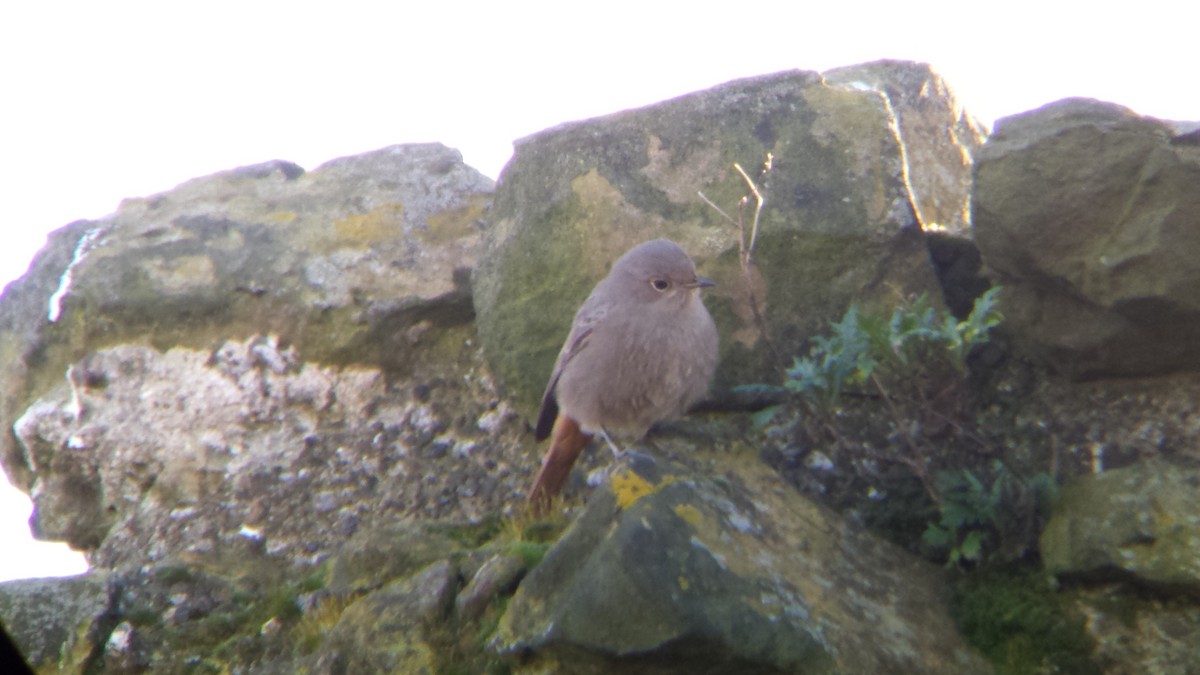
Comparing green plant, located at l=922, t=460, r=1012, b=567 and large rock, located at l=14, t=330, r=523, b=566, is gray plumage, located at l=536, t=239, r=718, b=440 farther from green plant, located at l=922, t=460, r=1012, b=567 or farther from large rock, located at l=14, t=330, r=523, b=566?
green plant, located at l=922, t=460, r=1012, b=567

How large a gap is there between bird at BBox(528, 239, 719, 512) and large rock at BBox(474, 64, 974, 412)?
21 centimetres

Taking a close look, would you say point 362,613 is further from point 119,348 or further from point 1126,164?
point 1126,164

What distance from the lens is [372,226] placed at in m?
6.62

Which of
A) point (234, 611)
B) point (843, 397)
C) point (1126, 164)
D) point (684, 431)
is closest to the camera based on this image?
point (1126, 164)

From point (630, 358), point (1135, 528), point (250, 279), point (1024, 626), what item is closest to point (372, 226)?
point (250, 279)

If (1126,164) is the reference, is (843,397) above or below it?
below

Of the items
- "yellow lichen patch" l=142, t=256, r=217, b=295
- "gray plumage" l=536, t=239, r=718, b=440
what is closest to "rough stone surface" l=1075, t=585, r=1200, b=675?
"gray plumage" l=536, t=239, r=718, b=440

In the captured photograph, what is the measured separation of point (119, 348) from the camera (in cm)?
604

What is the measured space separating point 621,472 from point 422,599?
92cm

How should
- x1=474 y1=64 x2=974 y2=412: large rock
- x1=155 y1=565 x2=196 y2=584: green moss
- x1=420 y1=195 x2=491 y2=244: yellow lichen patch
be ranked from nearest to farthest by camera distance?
1. x1=155 y1=565 x2=196 y2=584: green moss
2. x1=474 y1=64 x2=974 y2=412: large rock
3. x1=420 y1=195 x2=491 y2=244: yellow lichen patch

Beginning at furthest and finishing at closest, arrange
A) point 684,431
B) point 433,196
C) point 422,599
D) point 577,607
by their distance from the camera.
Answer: point 433,196 < point 684,431 < point 422,599 < point 577,607

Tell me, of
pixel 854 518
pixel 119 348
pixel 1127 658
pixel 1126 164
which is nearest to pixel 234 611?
pixel 119 348

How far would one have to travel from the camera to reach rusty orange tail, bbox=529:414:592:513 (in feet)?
17.9

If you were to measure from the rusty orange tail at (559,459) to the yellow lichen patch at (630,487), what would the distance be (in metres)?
1.52
